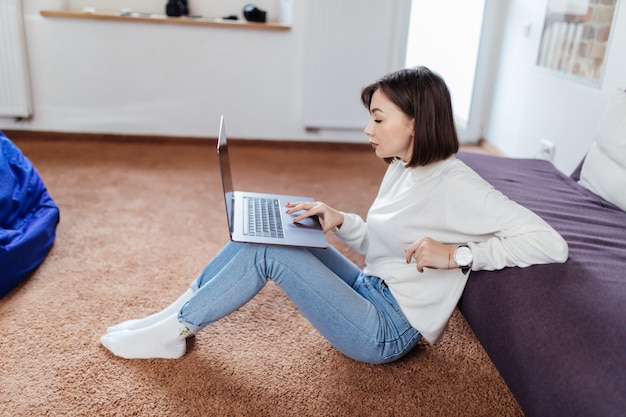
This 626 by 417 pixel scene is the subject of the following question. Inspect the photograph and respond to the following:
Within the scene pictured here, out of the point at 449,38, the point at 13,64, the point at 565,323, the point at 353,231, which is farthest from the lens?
the point at 449,38

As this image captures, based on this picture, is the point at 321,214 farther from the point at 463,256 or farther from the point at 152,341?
the point at 152,341

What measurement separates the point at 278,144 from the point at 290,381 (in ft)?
8.22

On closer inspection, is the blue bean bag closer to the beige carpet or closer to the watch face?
the beige carpet

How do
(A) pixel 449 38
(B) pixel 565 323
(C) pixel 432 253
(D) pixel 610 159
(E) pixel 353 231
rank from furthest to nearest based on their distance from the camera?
(A) pixel 449 38, (D) pixel 610 159, (E) pixel 353 231, (C) pixel 432 253, (B) pixel 565 323

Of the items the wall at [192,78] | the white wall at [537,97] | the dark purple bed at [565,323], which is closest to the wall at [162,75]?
the wall at [192,78]

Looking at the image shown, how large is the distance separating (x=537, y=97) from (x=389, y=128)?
2265 mm

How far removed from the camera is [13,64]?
3572 millimetres

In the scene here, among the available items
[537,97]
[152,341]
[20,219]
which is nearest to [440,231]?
[152,341]

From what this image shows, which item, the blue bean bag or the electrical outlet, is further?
the electrical outlet

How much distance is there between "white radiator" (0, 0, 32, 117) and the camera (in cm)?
349

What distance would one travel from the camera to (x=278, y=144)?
398cm

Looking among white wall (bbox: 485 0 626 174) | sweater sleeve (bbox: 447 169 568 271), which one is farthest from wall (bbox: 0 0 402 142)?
sweater sleeve (bbox: 447 169 568 271)

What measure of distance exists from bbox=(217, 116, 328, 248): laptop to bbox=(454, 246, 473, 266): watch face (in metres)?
0.31

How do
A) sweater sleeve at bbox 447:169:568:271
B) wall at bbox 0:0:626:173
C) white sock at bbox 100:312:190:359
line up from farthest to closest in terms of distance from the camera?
wall at bbox 0:0:626:173, white sock at bbox 100:312:190:359, sweater sleeve at bbox 447:169:568:271
